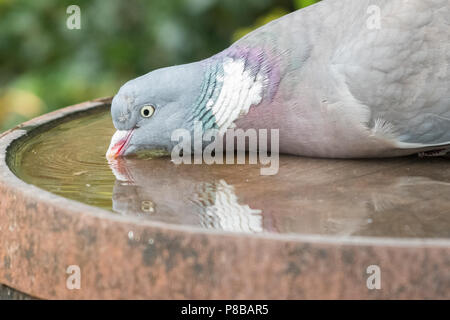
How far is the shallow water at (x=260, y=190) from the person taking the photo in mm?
2090

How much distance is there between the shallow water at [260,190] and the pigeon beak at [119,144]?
0.04m

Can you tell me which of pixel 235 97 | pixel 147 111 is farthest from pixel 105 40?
pixel 235 97

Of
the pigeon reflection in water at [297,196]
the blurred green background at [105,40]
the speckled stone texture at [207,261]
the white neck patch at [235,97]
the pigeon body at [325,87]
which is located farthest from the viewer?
the blurred green background at [105,40]

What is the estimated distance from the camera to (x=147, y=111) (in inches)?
114

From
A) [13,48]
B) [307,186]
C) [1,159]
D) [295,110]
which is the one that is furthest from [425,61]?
[13,48]

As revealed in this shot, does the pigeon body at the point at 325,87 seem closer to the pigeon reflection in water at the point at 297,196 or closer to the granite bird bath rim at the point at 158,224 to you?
the pigeon reflection in water at the point at 297,196

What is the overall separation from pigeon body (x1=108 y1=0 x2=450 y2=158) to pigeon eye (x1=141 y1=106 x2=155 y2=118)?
11 mm

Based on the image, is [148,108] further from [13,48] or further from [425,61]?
[13,48]

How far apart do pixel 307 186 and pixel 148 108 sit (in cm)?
78

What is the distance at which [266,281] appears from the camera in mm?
1835

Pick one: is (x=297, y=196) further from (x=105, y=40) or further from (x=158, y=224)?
(x=105, y=40)

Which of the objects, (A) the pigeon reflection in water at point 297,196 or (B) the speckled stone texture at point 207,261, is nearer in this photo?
(B) the speckled stone texture at point 207,261

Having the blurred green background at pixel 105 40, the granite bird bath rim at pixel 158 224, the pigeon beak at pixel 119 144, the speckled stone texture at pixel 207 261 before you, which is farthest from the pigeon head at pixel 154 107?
the blurred green background at pixel 105 40

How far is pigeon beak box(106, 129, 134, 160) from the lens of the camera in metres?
2.88
